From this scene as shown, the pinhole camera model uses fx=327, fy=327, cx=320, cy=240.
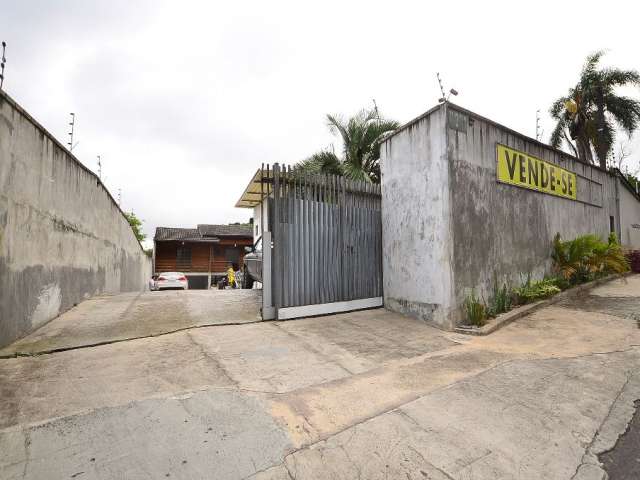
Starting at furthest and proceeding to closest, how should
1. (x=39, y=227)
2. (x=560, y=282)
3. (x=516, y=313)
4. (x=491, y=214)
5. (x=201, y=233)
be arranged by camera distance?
(x=201, y=233), (x=560, y=282), (x=491, y=214), (x=516, y=313), (x=39, y=227)

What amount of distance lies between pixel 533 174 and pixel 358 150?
9557mm

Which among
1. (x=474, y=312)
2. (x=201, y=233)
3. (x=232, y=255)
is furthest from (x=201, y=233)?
(x=474, y=312)

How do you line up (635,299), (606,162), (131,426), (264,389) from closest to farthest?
(131,426) < (264,389) < (635,299) < (606,162)

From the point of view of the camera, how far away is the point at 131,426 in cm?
228

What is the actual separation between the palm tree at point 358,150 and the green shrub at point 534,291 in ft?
32.0

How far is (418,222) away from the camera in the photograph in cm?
590

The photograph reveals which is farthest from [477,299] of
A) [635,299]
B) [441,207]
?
[635,299]

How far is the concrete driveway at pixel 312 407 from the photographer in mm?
2020

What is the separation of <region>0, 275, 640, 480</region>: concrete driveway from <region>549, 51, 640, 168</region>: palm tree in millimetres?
20783

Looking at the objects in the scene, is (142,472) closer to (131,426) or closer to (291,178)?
(131,426)

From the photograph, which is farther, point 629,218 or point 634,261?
point 629,218

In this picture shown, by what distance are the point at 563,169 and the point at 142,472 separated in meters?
10.3

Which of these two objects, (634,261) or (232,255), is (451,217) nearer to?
(634,261)

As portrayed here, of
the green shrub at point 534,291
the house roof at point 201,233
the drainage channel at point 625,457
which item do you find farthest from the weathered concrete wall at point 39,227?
the house roof at point 201,233
